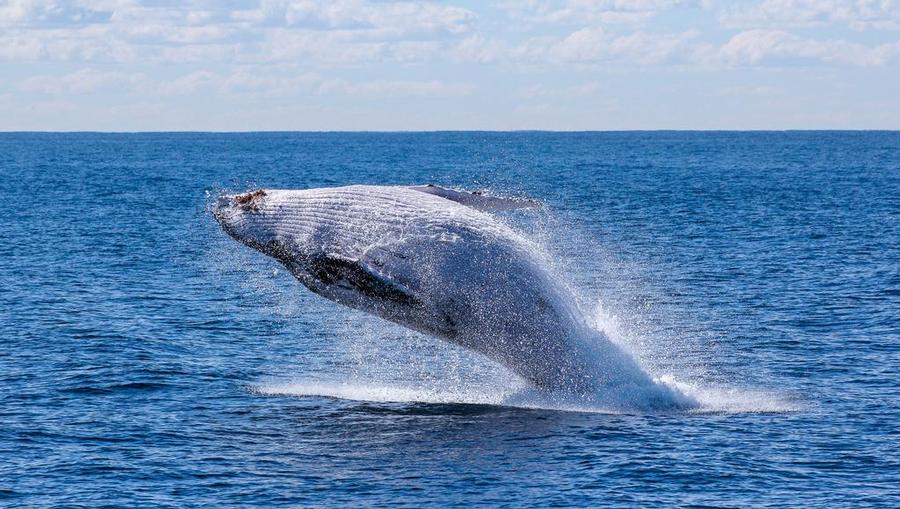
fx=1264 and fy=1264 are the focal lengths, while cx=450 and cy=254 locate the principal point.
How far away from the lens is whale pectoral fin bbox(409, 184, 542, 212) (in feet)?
74.9

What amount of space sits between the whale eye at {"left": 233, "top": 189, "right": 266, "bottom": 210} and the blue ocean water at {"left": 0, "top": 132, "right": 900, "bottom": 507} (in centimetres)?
462

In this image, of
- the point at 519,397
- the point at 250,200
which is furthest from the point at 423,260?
the point at 519,397

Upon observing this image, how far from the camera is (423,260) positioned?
2330cm

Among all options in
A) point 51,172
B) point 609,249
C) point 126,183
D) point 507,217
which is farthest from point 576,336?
point 51,172

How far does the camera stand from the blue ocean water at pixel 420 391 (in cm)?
2180

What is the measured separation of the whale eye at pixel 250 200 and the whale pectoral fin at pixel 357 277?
1.48m

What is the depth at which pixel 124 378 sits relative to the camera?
30.3 m

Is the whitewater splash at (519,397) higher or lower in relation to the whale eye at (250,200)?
lower

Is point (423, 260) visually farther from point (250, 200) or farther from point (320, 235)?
point (250, 200)

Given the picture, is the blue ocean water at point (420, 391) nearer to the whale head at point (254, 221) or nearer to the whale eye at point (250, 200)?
the whale head at point (254, 221)

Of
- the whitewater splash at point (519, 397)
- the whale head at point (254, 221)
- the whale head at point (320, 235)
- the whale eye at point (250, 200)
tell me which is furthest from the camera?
the whitewater splash at point (519, 397)

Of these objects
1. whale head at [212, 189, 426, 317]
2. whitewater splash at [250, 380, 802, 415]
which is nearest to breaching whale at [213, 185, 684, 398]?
whale head at [212, 189, 426, 317]

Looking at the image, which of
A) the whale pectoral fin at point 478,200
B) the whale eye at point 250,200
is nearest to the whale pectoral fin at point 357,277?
the whale eye at point 250,200

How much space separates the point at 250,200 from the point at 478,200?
4293mm
